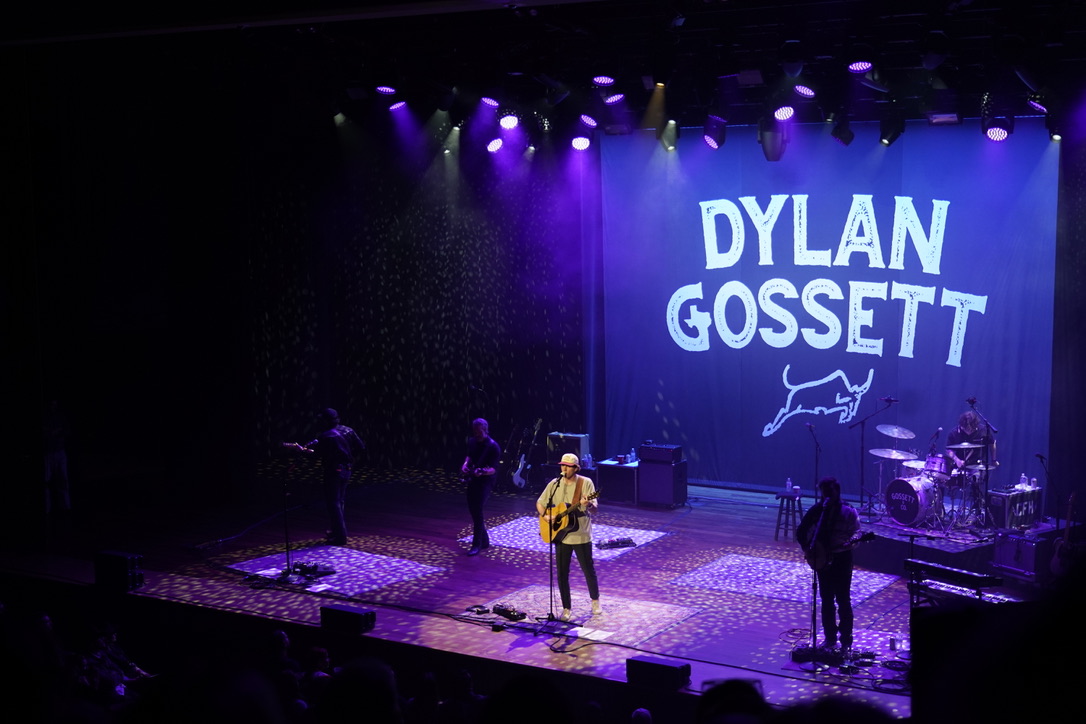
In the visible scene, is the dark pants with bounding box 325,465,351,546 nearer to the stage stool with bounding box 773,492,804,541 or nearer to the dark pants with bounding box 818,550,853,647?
the stage stool with bounding box 773,492,804,541

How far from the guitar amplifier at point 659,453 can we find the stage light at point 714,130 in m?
4.04

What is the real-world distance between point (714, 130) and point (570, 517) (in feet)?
20.7

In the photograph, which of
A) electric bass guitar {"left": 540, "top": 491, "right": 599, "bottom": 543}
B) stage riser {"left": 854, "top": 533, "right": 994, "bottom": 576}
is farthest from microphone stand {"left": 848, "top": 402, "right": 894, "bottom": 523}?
electric bass guitar {"left": 540, "top": 491, "right": 599, "bottom": 543}

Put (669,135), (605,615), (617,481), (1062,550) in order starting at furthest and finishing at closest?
(669,135), (617,481), (1062,550), (605,615)

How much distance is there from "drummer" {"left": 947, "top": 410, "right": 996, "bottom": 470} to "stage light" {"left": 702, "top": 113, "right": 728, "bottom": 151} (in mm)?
4596

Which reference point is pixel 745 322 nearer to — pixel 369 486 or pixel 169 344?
pixel 369 486

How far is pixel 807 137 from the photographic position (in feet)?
46.1

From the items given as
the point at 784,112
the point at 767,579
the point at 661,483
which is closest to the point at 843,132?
the point at 784,112

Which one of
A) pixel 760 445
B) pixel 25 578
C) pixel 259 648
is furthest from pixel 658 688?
pixel 760 445

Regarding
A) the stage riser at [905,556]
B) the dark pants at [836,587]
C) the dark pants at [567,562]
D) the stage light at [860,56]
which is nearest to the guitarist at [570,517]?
the dark pants at [567,562]

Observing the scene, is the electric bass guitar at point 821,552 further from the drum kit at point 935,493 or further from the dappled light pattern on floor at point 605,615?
the drum kit at point 935,493

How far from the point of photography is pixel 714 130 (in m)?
→ 13.5

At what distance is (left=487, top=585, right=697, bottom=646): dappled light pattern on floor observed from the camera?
9102 mm

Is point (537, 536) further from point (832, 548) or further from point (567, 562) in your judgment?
point (832, 548)
